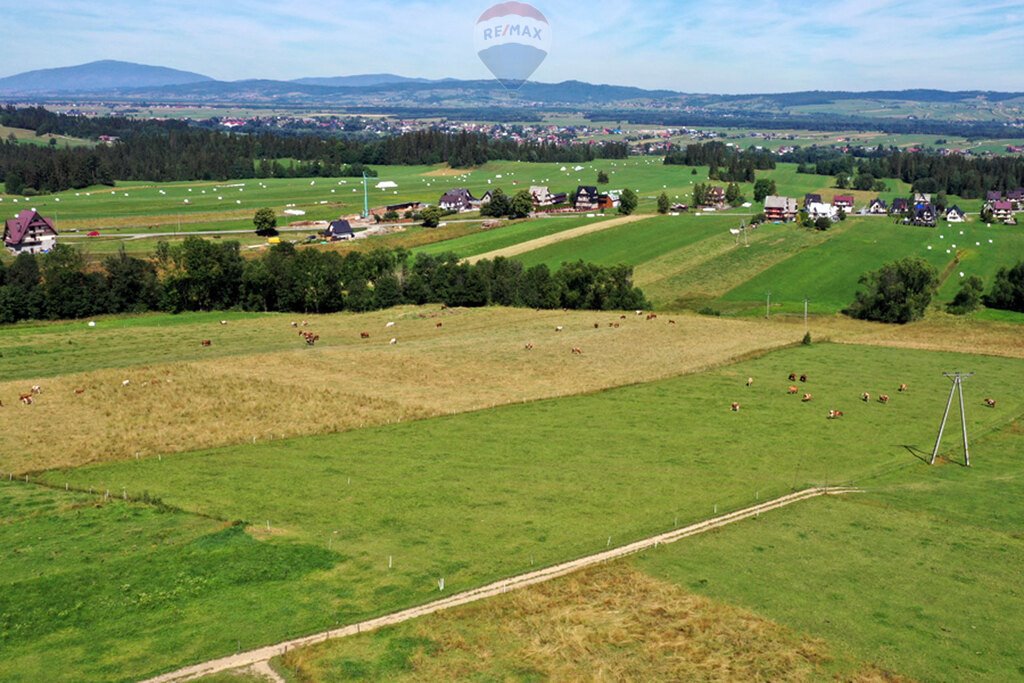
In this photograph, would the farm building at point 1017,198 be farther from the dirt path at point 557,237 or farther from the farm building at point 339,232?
the farm building at point 339,232

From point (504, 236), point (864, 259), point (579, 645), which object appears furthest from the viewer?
point (504, 236)

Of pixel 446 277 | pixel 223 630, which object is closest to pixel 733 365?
pixel 446 277

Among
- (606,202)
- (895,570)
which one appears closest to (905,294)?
(895,570)

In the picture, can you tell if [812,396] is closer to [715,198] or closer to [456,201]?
[456,201]

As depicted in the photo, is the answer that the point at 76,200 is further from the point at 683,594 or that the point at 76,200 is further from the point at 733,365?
the point at 683,594

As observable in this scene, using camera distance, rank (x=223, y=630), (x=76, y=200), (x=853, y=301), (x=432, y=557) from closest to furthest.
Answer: (x=223, y=630) < (x=432, y=557) < (x=853, y=301) < (x=76, y=200)

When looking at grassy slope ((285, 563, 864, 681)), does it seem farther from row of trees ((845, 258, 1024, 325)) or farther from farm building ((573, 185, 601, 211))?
farm building ((573, 185, 601, 211))
